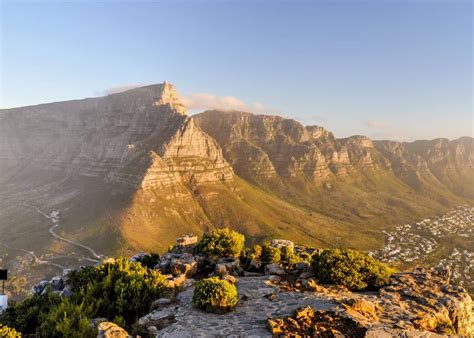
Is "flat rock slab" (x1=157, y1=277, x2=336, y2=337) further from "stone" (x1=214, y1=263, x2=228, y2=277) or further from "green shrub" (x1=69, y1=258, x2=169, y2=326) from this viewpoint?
"stone" (x1=214, y1=263, x2=228, y2=277)

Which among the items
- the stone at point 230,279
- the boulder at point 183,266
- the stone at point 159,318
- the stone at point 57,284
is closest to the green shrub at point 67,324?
the stone at point 159,318

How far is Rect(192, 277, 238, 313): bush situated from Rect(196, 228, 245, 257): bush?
12464 mm

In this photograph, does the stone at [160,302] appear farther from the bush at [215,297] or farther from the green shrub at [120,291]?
the bush at [215,297]

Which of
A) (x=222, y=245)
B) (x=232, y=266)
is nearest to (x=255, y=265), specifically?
(x=232, y=266)

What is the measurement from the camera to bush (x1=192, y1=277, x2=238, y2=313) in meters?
22.6

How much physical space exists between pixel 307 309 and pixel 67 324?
44.1 ft

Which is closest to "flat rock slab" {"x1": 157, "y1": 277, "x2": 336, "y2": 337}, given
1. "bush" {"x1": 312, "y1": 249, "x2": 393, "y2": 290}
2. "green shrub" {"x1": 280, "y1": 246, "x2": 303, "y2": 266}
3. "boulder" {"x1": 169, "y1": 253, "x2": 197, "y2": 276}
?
"bush" {"x1": 312, "y1": 249, "x2": 393, "y2": 290}

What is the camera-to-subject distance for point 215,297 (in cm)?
2269

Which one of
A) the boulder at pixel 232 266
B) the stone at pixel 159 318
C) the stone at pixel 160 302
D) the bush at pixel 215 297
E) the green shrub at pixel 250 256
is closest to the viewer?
the stone at pixel 159 318

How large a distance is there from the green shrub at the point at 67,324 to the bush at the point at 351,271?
16923 millimetres

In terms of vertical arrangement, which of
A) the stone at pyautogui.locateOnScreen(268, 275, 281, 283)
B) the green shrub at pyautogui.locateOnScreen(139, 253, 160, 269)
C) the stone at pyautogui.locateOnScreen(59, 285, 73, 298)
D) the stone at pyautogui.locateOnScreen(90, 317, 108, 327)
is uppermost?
the stone at pyautogui.locateOnScreen(90, 317, 108, 327)

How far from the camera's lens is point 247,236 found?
186875 mm

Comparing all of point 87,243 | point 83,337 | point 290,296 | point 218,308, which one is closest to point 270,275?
point 290,296

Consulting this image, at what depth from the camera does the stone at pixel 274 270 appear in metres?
30.8
